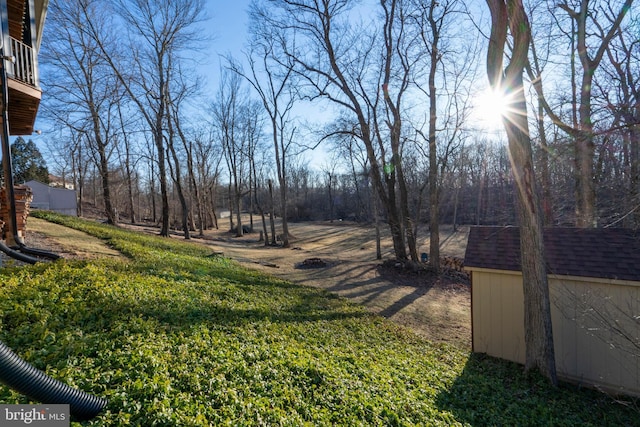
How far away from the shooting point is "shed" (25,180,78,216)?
27844mm

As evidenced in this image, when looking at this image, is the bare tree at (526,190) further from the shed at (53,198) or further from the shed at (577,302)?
the shed at (53,198)

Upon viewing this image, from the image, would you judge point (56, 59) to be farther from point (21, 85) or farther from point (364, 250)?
point (364, 250)

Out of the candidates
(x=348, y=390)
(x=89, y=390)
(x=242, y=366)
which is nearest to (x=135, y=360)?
(x=89, y=390)

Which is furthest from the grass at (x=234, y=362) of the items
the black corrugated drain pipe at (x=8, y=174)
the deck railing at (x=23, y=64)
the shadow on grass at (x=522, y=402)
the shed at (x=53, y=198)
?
the shed at (x=53, y=198)

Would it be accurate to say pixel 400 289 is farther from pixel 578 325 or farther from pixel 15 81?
pixel 15 81

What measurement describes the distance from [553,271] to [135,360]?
7.42 meters

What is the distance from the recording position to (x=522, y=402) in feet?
15.5

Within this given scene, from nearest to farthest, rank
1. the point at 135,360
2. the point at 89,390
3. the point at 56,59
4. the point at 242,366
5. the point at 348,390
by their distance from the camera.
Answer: the point at 89,390 < the point at 135,360 < the point at 242,366 < the point at 348,390 < the point at 56,59

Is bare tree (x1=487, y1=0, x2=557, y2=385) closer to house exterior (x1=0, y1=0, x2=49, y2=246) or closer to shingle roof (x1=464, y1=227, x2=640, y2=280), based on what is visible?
shingle roof (x1=464, y1=227, x2=640, y2=280)

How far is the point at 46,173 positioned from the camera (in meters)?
37.8

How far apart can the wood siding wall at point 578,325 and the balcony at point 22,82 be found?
10448mm

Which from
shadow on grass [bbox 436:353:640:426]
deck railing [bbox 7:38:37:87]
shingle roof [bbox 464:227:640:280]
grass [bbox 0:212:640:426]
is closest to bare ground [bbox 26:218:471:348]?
grass [bbox 0:212:640:426]

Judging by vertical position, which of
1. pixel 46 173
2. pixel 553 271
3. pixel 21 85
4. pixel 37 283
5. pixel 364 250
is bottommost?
pixel 364 250

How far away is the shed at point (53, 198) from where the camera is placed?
2784 cm
